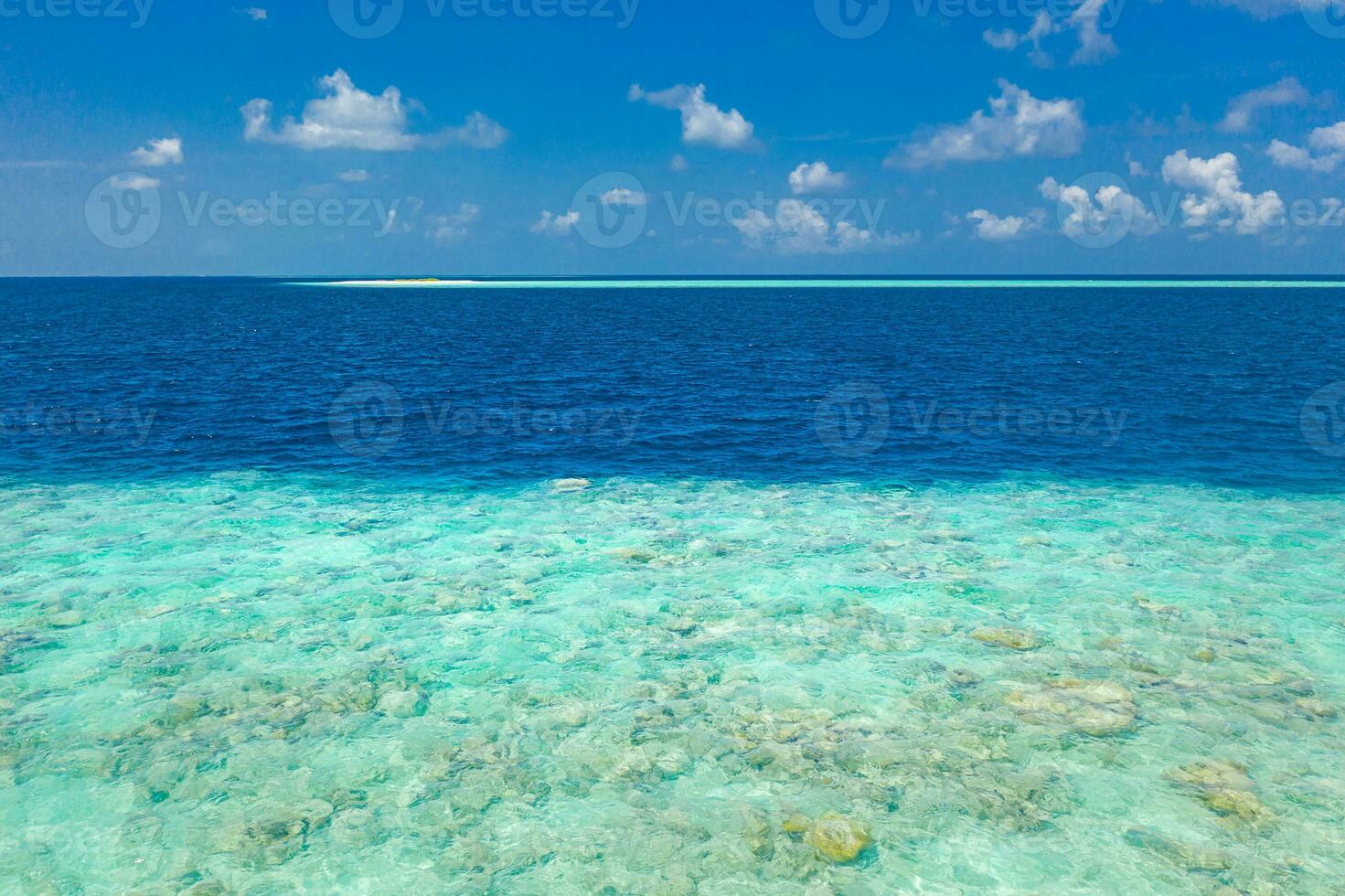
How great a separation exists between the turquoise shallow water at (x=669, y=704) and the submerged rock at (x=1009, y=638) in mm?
78

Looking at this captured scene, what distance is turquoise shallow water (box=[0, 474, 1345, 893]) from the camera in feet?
35.6

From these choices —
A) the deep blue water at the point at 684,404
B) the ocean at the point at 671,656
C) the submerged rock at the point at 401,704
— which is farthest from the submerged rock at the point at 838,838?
the deep blue water at the point at 684,404

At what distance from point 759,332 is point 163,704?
94.1 metres

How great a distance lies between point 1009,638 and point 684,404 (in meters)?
32.7

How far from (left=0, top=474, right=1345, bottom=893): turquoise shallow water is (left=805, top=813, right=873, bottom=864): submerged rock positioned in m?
0.10

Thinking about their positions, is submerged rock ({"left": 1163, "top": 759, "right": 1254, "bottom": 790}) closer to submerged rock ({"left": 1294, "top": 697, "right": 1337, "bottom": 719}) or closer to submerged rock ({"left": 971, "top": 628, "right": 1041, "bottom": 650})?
submerged rock ({"left": 1294, "top": 697, "right": 1337, "bottom": 719})

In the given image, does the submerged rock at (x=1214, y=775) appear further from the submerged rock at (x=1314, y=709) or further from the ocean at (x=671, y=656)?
the submerged rock at (x=1314, y=709)

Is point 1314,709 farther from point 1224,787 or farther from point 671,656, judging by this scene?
point 671,656

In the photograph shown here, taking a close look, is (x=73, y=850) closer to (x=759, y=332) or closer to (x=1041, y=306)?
(x=759, y=332)

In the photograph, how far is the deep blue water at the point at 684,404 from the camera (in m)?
33.4

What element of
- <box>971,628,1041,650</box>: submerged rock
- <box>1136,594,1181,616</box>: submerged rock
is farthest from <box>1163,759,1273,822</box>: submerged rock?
<box>1136,594,1181,616</box>: submerged rock

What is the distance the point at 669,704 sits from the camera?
1480 centimetres

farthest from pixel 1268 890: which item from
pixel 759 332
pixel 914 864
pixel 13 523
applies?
pixel 759 332

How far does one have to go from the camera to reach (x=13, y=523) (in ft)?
79.6
